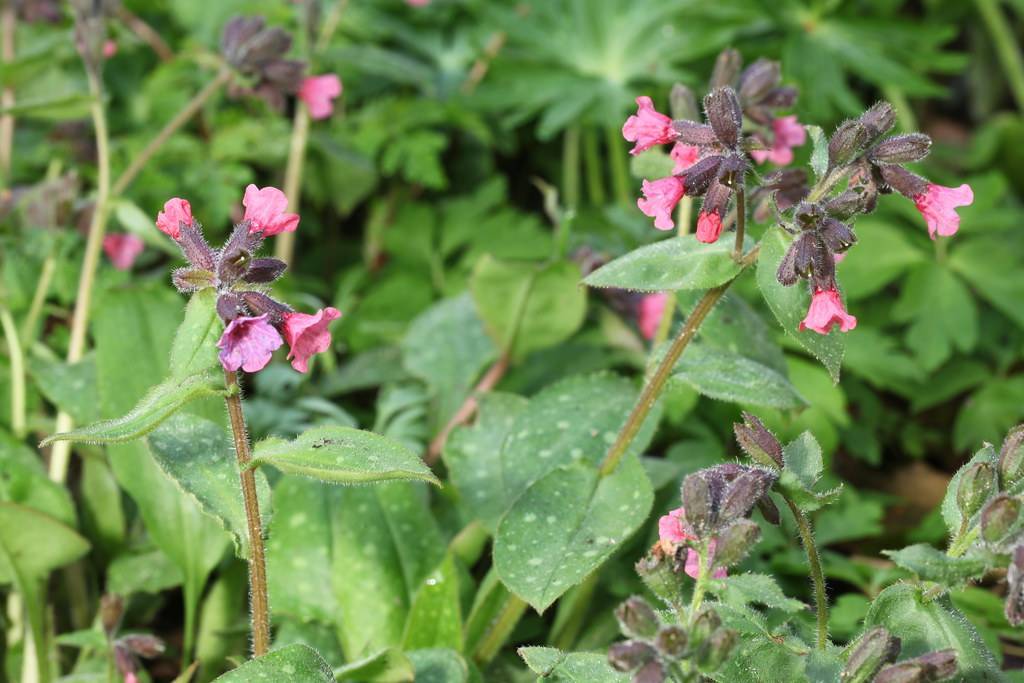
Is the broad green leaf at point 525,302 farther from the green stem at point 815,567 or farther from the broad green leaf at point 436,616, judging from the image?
the green stem at point 815,567

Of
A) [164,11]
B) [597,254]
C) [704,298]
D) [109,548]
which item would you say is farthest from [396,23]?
[704,298]

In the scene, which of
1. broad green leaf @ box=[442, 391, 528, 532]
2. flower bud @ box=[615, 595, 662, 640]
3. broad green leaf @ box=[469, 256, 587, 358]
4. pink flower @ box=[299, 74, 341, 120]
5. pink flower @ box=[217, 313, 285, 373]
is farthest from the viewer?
pink flower @ box=[299, 74, 341, 120]

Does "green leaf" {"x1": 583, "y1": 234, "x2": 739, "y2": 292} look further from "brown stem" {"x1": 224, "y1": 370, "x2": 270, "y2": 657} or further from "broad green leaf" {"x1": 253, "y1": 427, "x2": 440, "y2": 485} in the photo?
"brown stem" {"x1": 224, "y1": 370, "x2": 270, "y2": 657}

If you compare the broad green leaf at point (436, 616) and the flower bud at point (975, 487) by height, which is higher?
the flower bud at point (975, 487)

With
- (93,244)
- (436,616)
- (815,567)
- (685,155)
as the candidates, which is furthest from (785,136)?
(93,244)

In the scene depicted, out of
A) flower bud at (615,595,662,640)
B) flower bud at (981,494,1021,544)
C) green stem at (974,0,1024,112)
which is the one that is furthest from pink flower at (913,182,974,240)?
green stem at (974,0,1024,112)

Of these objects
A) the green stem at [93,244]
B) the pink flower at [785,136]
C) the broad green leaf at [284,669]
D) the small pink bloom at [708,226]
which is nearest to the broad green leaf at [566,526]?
the broad green leaf at [284,669]
